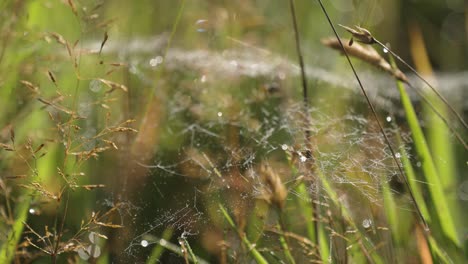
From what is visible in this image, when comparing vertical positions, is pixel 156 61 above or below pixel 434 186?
below

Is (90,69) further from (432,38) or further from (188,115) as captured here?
(432,38)

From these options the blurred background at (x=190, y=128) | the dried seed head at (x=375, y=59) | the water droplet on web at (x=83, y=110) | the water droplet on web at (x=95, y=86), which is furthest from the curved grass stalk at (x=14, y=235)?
the dried seed head at (x=375, y=59)

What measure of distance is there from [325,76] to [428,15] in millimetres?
1047

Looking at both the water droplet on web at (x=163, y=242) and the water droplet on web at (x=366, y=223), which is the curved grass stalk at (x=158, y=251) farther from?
the water droplet on web at (x=366, y=223)

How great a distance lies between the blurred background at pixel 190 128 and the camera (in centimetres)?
101

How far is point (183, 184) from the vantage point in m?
Result: 1.13

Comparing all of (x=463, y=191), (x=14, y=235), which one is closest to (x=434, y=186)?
(x=463, y=191)

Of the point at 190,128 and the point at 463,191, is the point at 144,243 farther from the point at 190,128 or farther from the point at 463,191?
the point at 463,191

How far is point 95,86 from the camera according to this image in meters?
1.65

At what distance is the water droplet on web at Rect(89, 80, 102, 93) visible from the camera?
1619 mm

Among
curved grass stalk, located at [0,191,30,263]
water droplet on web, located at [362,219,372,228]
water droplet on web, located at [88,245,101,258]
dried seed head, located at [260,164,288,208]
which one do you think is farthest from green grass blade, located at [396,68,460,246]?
curved grass stalk, located at [0,191,30,263]

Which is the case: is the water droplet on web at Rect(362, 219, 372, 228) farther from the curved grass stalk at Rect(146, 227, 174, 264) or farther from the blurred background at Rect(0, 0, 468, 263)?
the curved grass stalk at Rect(146, 227, 174, 264)

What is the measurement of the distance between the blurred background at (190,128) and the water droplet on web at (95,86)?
13mm

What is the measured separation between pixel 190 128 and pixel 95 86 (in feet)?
1.05
